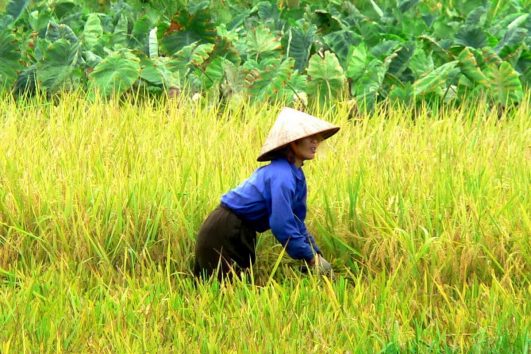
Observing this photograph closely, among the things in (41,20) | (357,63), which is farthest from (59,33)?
(357,63)

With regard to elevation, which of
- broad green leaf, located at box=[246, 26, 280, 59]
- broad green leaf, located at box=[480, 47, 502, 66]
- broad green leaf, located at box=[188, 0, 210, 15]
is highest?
broad green leaf, located at box=[188, 0, 210, 15]

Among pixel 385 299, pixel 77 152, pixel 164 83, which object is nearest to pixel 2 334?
pixel 385 299

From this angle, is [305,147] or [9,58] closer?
[305,147]

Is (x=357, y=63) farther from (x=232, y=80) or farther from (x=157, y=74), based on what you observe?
(x=157, y=74)

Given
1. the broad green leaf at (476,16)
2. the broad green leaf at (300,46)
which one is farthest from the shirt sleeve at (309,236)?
the broad green leaf at (476,16)

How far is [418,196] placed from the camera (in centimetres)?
455

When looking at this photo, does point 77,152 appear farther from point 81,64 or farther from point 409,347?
point 409,347

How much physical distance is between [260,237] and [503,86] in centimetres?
223

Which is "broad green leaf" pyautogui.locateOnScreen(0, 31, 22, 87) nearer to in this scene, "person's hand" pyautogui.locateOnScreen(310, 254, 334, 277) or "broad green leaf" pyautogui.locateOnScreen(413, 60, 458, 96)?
"broad green leaf" pyautogui.locateOnScreen(413, 60, 458, 96)

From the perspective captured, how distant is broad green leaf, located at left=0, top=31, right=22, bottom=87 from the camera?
21.5 feet

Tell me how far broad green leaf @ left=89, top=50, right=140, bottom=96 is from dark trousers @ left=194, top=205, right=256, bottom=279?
6.97 ft

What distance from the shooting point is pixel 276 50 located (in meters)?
6.71

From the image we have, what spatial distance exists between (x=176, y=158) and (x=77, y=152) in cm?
44

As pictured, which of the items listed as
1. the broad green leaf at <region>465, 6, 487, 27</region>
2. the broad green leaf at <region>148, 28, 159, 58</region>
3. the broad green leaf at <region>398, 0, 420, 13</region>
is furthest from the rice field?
the broad green leaf at <region>398, 0, 420, 13</region>
